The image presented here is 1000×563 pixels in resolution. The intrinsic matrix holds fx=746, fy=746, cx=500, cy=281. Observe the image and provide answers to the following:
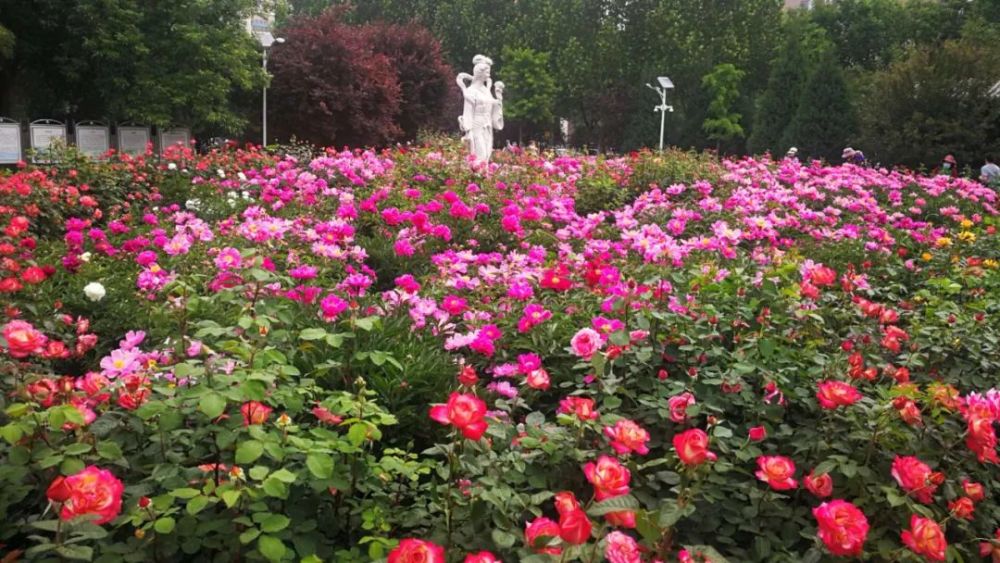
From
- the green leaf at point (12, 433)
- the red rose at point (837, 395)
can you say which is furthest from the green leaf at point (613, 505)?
the green leaf at point (12, 433)

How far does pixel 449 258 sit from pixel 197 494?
253 cm

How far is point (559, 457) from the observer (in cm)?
184

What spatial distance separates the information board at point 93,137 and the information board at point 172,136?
1432 millimetres

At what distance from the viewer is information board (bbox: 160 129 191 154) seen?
1923 centimetres

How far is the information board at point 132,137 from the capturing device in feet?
60.0

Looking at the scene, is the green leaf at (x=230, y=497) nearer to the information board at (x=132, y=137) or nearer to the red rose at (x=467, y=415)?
the red rose at (x=467, y=415)

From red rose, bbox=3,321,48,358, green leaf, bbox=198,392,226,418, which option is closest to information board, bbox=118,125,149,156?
red rose, bbox=3,321,48,358

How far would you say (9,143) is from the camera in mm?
14344

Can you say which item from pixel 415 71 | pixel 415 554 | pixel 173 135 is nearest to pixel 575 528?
pixel 415 554

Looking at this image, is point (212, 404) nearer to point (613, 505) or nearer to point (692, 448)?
point (613, 505)

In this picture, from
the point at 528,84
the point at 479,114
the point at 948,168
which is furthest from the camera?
the point at 528,84

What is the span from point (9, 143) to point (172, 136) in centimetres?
538

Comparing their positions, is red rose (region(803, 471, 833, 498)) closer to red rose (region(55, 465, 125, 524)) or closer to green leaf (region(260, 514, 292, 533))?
green leaf (region(260, 514, 292, 533))

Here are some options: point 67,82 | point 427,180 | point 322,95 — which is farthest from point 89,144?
point 427,180
